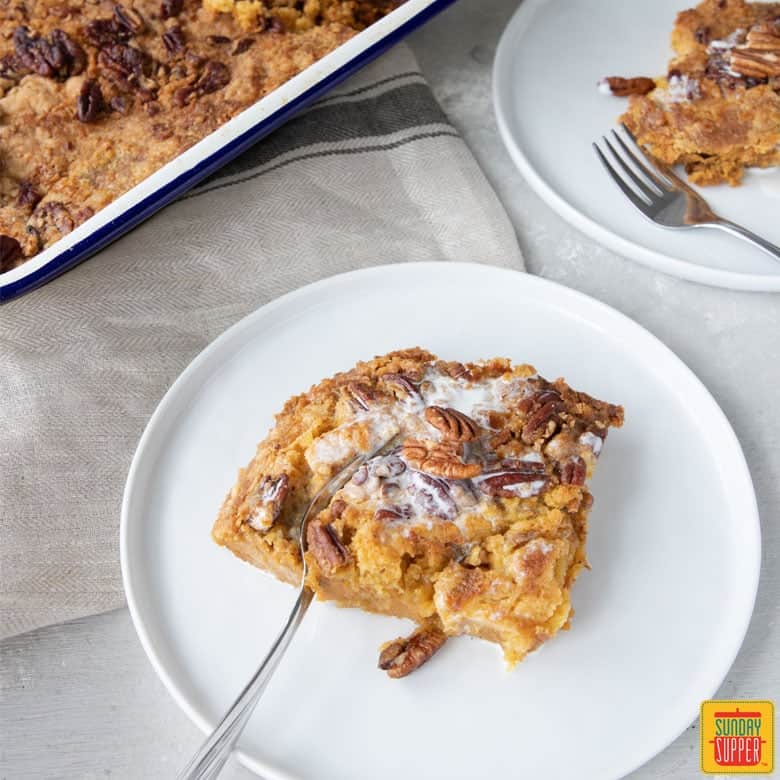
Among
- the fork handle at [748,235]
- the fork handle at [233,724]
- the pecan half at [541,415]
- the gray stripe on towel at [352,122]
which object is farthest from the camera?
the gray stripe on towel at [352,122]

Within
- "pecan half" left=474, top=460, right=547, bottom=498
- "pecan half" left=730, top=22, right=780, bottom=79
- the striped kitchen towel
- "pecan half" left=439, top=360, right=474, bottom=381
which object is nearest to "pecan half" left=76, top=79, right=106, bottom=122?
the striped kitchen towel

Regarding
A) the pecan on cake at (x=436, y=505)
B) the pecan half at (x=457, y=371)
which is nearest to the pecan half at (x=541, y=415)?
the pecan on cake at (x=436, y=505)

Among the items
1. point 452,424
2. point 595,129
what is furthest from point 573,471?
point 595,129

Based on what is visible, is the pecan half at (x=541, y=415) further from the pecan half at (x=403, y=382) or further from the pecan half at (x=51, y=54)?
the pecan half at (x=51, y=54)

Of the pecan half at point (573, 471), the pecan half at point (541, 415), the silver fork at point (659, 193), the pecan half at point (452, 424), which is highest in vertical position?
the pecan half at point (452, 424)

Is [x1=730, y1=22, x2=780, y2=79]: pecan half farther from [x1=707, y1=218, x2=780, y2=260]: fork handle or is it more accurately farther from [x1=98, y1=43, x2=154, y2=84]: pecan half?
[x1=98, y1=43, x2=154, y2=84]: pecan half

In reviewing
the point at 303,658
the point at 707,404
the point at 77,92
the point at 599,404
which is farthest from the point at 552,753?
the point at 77,92
